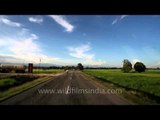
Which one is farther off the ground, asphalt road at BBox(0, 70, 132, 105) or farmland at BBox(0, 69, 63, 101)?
farmland at BBox(0, 69, 63, 101)

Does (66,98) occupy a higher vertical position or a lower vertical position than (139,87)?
lower

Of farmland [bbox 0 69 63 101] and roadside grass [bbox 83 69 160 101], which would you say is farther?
roadside grass [bbox 83 69 160 101]

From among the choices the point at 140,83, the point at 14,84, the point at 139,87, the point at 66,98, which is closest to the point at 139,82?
the point at 140,83

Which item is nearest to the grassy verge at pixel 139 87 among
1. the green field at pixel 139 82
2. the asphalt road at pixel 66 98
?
the green field at pixel 139 82

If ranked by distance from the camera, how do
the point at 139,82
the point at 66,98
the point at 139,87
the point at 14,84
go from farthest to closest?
1. the point at 139,82
2. the point at 14,84
3. the point at 139,87
4. the point at 66,98

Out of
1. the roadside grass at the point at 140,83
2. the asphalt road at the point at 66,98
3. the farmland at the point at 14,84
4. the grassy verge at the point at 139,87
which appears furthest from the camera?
the roadside grass at the point at 140,83

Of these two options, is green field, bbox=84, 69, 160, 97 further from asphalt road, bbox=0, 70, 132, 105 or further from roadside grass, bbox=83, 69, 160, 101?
asphalt road, bbox=0, 70, 132, 105

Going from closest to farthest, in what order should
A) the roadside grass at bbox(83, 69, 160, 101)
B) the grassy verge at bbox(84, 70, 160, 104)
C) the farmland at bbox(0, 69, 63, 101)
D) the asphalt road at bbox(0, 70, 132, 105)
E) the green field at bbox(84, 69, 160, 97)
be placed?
1. the asphalt road at bbox(0, 70, 132, 105)
2. the grassy verge at bbox(84, 70, 160, 104)
3. the farmland at bbox(0, 69, 63, 101)
4. the roadside grass at bbox(83, 69, 160, 101)
5. the green field at bbox(84, 69, 160, 97)

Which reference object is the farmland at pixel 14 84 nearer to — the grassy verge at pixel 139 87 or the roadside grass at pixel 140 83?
the grassy verge at pixel 139 87

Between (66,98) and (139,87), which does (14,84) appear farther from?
(66,98)

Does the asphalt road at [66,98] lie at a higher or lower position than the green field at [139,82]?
lower

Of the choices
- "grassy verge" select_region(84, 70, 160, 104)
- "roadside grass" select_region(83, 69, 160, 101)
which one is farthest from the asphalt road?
"roadside grass" select_region(83, 69, 160, 101)
